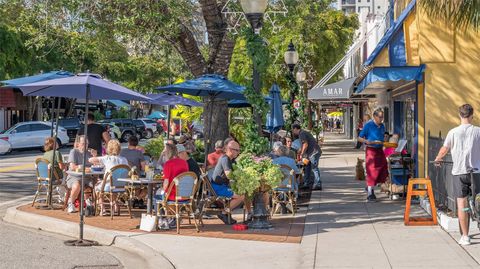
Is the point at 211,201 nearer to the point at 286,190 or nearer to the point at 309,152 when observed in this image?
the point at 286,190

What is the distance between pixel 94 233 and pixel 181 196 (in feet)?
4.55

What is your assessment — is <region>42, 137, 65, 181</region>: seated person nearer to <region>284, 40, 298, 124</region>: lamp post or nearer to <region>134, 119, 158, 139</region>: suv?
<region>284, 40, 298, 124</region>: lamp post

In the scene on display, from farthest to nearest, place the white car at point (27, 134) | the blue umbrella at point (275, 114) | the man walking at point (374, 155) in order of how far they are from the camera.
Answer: the white car at point (27, 134)
the blue umbrella at point (275, 114)
the man walking at point (374, 155)

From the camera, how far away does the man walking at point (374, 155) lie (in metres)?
16.0

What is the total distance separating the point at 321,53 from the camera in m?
42.6

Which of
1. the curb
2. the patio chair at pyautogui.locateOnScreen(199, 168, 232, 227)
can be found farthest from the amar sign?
the curb

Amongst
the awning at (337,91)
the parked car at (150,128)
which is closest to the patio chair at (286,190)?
the awning at (337,91)

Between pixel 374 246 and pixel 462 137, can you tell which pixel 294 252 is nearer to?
pixel 374 246

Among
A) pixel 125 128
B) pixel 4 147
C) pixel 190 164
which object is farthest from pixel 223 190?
pixel 125 128

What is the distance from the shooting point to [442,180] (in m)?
12.8

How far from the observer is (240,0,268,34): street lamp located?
41.1 feet

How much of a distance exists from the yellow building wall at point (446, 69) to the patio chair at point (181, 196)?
5211 millimetres

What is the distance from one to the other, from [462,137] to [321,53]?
3257cm

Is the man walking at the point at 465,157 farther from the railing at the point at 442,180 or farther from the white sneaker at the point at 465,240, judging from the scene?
the railing at the point at 442,180
